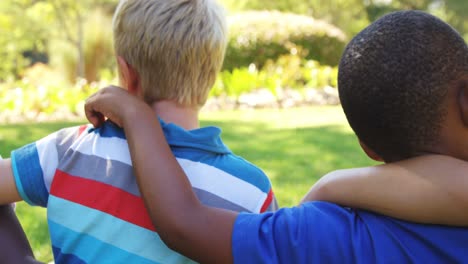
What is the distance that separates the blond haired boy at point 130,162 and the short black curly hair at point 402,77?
402mm

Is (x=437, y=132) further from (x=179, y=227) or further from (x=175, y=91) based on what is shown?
(x=175, y=91)

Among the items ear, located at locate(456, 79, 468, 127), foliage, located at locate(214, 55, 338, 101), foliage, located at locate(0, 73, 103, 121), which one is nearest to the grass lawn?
foliage, located at locate(214, 55, 338, 101)

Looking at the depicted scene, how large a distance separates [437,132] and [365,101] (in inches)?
5.8

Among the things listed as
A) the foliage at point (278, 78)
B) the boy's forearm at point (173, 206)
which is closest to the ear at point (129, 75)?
the boy's forearm at point (173, 206)

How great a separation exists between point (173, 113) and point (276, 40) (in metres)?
10.2

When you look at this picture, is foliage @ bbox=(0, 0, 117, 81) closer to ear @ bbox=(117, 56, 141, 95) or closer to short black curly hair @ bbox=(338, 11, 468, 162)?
ear @ bbox=(117, 56, 141, 95)

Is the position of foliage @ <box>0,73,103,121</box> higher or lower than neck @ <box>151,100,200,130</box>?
lower

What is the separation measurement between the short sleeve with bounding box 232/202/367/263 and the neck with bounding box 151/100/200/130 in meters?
0.46

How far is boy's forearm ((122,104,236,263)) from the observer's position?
1224 millimetres

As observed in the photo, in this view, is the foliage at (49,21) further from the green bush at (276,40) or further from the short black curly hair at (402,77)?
the short black curly hair at (402,77)

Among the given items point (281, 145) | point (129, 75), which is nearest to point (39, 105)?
point (281, 145)

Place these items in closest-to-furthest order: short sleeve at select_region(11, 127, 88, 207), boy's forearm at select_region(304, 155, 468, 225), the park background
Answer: boy's forearm at select_region(304, 155, 468, 225) < short sleeve at select_region(11, 127, 88, 207) < the park background

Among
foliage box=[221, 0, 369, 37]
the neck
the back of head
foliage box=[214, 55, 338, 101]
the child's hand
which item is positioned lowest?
foliage box=[221, 0, 369, 37]

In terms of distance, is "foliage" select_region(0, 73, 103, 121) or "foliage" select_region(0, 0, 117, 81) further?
"foliage" select_region(0, 0, 117, 81)
